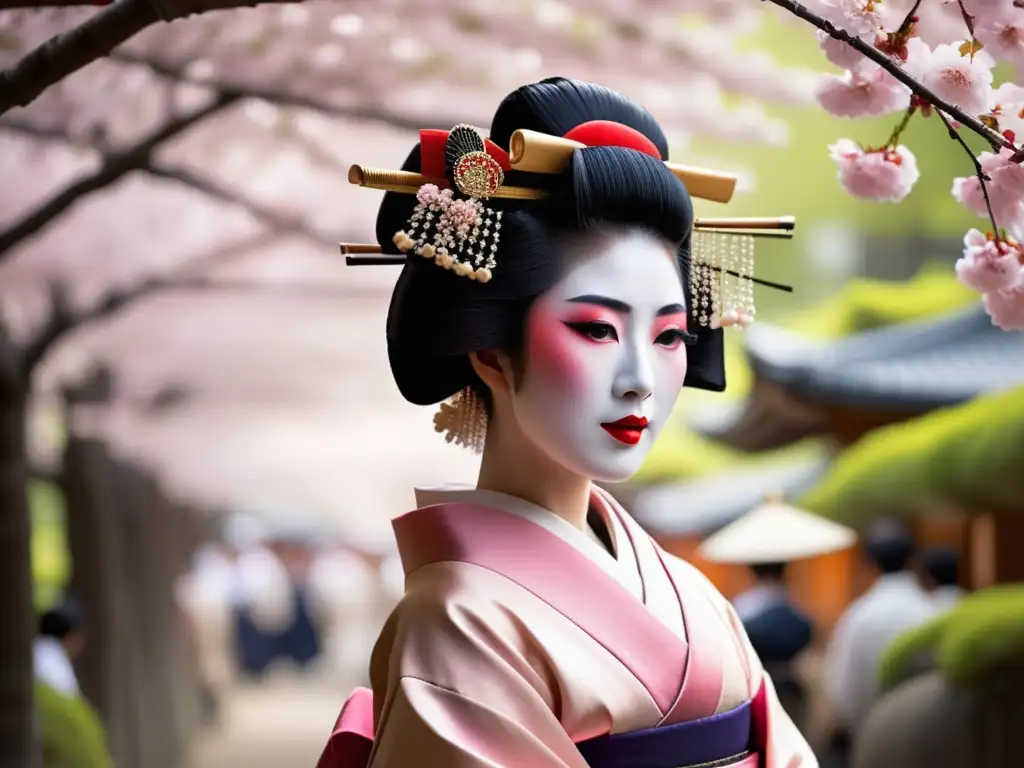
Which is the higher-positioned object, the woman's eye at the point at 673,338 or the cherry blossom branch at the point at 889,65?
the cherry blossom branch at the point at 889,65

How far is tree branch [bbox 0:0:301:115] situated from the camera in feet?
8.28

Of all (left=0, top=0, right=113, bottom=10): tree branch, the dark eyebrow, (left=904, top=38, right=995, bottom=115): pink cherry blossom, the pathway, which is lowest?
the pathway

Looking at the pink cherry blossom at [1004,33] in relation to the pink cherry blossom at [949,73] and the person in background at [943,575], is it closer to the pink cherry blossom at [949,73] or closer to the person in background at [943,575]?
the pink cherry blossom at [949,73]

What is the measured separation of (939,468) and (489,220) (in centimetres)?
460

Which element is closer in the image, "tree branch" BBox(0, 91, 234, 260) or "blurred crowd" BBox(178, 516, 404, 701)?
"tree branch" BBox(0, 91, 234, 260)

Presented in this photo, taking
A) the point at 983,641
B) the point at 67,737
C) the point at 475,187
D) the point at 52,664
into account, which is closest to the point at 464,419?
the point at 475,187

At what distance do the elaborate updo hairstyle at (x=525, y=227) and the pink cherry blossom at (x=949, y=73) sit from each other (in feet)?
1.56

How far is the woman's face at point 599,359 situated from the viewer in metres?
2.33

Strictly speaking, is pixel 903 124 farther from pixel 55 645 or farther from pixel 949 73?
pixel 55 645

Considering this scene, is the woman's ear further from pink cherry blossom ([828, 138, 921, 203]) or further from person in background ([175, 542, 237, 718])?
person in background ([175, 542, 237, 718])

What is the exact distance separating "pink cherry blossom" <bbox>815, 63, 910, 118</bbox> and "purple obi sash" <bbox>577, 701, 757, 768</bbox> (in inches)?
46.1

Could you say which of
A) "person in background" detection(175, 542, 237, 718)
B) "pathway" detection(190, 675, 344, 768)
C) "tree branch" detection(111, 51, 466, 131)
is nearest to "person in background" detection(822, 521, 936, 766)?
"tree branch" detection(111, 51, 466, 131)

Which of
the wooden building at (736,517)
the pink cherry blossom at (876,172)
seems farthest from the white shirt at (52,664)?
the wooden building at (736,517)

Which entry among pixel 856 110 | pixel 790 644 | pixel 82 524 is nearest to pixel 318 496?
pixel 82 524
